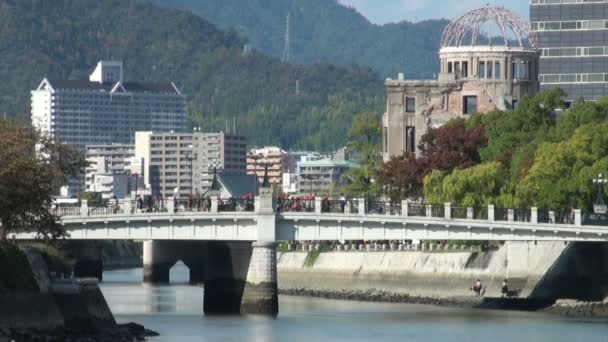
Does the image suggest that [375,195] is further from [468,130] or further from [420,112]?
[420,112]

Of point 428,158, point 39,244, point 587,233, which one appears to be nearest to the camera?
point 587,233

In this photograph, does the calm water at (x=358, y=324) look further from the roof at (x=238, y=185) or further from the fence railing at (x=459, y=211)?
the roof at (x=238, y=185)

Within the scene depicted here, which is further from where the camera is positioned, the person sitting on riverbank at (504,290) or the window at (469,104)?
the window at (469,104)

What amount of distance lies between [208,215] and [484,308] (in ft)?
60.1

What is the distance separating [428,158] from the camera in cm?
15688

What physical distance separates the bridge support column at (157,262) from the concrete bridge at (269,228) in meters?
61.5

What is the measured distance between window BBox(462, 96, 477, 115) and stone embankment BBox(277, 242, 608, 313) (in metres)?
33.1

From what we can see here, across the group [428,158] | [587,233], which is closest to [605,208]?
[587,233]

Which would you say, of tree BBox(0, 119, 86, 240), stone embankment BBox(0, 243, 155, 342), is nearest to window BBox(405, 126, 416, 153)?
tree BBox(0, 119, 86, 240)

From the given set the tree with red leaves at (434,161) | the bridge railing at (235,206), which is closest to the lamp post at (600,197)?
the bridge railing at (235,206)

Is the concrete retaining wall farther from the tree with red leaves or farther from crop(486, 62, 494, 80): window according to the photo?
crop(486, 62, 494, 80): window

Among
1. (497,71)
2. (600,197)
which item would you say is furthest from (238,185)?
(600,197)

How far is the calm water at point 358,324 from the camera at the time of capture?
100062 mm

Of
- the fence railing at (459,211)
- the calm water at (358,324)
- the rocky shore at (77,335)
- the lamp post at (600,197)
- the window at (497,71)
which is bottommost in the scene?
the calm water at (358,324)
